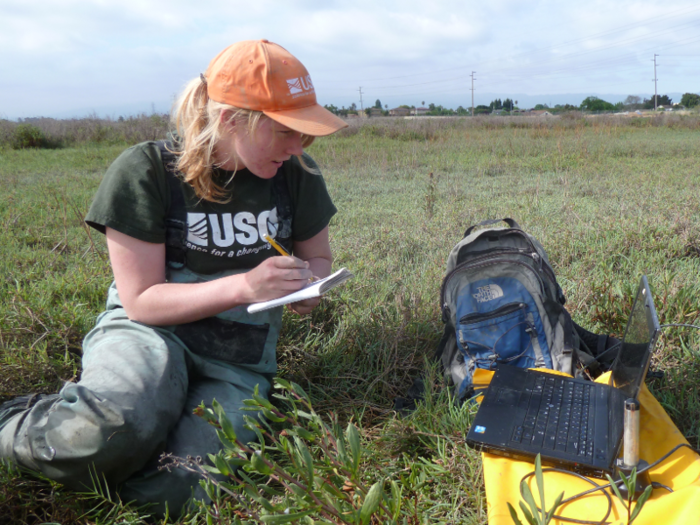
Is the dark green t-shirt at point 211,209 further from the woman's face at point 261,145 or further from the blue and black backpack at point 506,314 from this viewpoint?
the blue and black backpack at point 506,314

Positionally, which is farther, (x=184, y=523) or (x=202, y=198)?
(x=202, y=198)

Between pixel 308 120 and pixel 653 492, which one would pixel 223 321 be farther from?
pixel 653 492

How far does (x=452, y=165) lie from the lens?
29.3 feet

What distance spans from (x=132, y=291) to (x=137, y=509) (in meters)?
0.73

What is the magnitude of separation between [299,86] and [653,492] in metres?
1.64

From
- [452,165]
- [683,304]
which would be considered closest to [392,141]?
[452,165]

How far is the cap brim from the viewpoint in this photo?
5.45 feet

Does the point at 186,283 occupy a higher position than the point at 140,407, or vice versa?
the point at 186,283

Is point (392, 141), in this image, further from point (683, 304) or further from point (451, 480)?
point (451, 480)

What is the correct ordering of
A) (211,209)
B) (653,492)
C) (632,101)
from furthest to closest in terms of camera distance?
(632,101) < (211,209) < (653,492)

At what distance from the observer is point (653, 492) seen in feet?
4.68

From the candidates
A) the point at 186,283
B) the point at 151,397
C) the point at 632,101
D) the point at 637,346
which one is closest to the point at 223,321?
the point at 186,283

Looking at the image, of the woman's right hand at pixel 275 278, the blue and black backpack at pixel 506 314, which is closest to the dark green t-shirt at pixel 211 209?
the woman's right hand at pixel 275 278

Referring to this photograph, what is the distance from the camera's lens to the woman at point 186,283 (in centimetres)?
165
